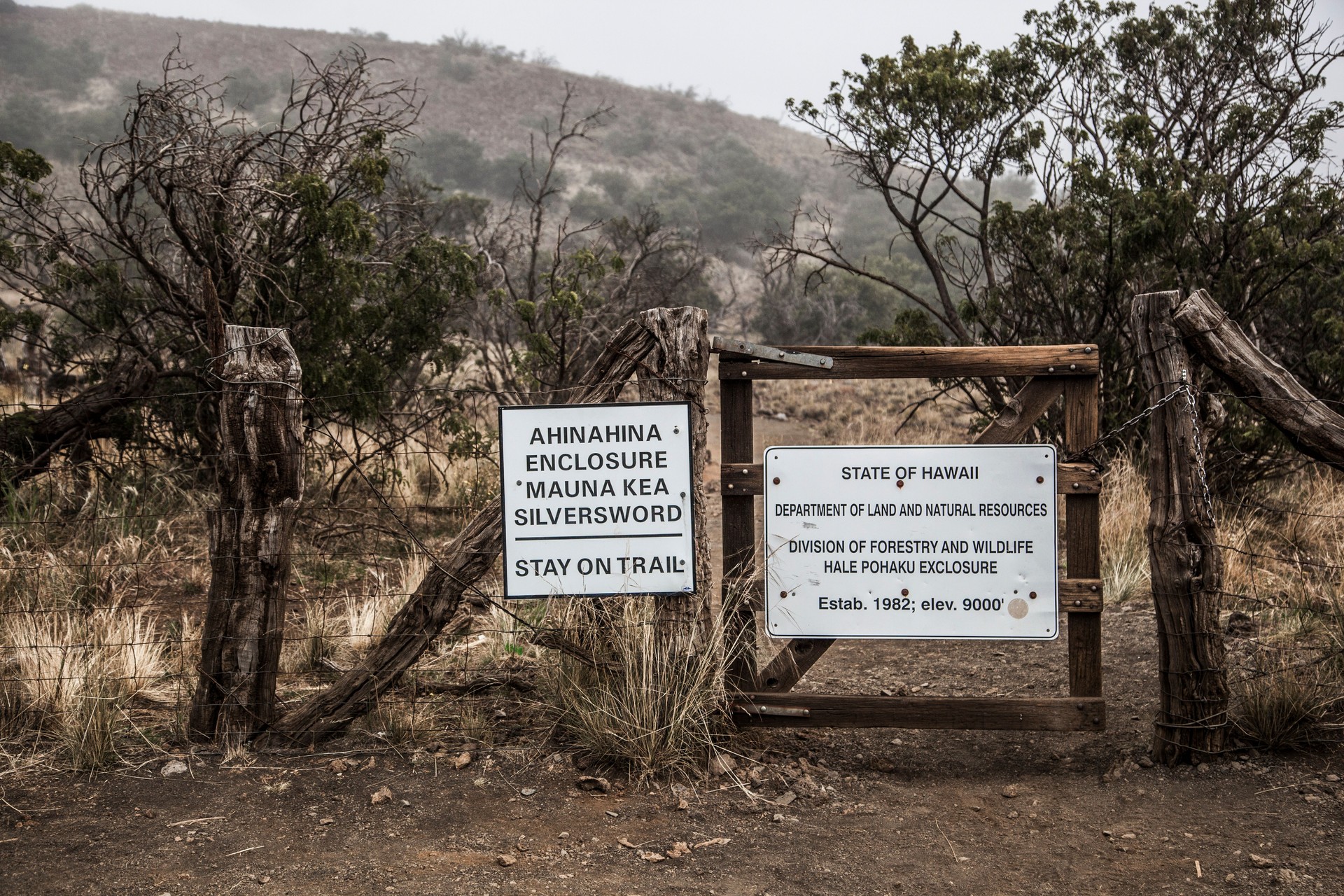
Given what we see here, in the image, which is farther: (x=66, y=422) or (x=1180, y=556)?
(x=66, y=422)

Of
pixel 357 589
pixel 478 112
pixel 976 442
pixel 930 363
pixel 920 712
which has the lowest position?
pixel 920 712

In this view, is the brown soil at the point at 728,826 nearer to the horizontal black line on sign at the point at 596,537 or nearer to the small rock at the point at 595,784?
the small rock at the point at 595,784

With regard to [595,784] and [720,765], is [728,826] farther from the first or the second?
[595,784]

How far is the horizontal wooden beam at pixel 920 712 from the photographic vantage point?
4.09m

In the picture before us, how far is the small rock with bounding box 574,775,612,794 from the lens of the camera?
3.96 m

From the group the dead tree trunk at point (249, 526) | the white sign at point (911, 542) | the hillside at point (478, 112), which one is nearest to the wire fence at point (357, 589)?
the dead tree trunk at point (249, 526)

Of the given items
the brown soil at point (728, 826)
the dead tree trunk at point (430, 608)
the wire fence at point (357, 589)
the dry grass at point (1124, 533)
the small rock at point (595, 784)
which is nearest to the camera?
the brown soil at point (728, 826)

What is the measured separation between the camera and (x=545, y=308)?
9.63 m

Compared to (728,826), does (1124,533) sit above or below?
above

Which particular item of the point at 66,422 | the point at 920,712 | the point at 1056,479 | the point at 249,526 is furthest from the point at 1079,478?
the point at 66,422

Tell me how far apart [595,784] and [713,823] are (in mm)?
501

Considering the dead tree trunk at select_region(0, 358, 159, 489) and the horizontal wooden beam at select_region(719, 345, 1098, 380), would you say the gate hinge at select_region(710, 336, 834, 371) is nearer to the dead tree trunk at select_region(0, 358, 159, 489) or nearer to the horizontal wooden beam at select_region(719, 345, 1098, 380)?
the horizontal wooden beam at select_region(719, 345, 1098, 380)

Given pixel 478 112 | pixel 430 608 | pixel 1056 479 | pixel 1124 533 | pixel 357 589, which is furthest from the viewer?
pixel 478 112

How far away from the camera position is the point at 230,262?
709cm
